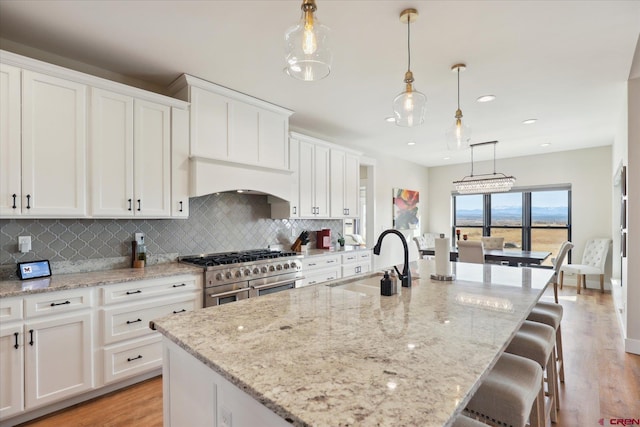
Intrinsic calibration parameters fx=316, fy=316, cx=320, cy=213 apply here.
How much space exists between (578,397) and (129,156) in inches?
155

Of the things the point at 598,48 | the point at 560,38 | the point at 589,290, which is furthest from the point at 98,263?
the point at 589,290

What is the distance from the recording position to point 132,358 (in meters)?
2.44

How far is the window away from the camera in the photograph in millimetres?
6363

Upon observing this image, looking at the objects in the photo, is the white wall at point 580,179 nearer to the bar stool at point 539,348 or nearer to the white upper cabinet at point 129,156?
the bar stool at point 539,348

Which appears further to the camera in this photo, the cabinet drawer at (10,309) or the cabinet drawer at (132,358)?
the cabinet drawer at (132,358)

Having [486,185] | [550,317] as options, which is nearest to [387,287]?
[550,317]

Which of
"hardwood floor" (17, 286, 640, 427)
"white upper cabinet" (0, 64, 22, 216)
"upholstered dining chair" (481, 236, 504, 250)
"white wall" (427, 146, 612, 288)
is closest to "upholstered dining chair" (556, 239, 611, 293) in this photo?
"white wall" (427, 146, 612, 288)

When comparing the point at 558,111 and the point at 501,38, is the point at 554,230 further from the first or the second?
the point at 501,38

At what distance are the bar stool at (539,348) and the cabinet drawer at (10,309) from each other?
293cm

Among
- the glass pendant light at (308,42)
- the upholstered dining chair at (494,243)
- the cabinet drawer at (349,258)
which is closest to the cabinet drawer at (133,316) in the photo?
the glass pendant light at (308,42)

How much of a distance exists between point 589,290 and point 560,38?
5.30m

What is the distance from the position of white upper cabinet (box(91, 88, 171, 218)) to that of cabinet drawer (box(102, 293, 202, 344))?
0.74 m

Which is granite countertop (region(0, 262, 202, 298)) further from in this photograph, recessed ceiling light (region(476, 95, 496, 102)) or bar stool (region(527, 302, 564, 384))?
recessed ceiling light (region(476, 95, 496, 102))

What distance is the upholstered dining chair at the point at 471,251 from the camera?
457 cm
